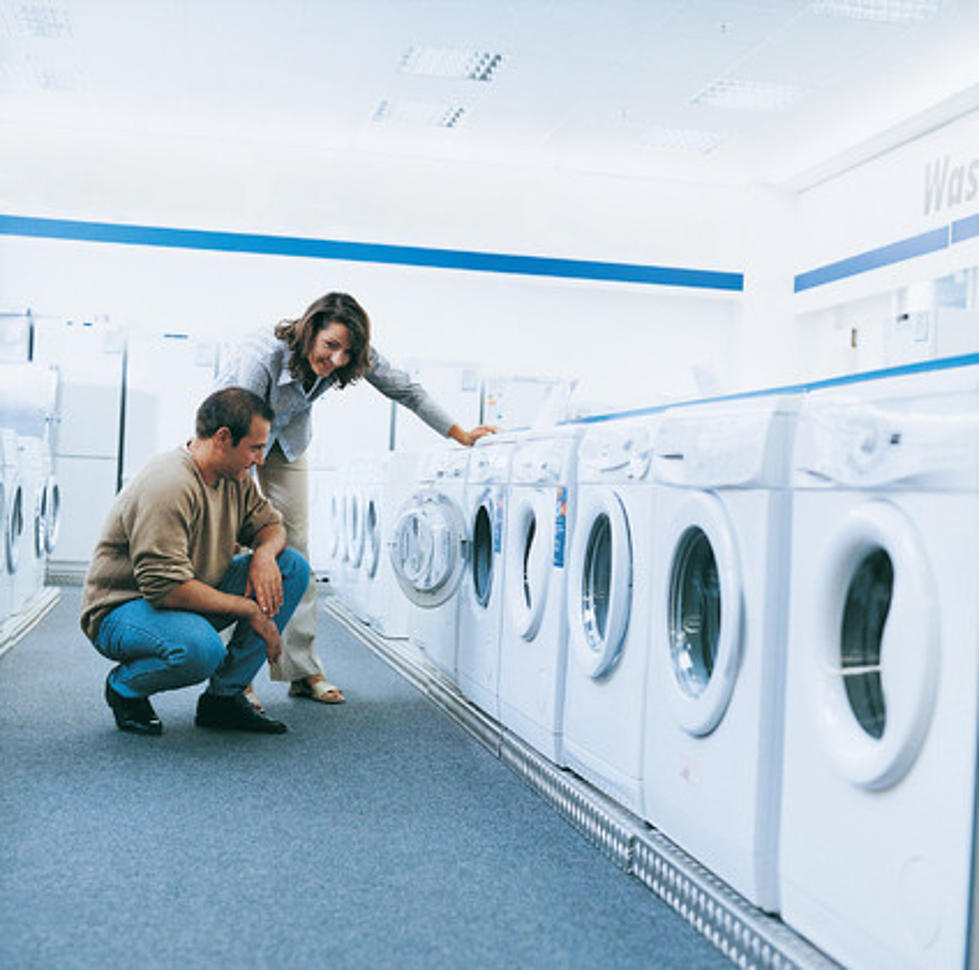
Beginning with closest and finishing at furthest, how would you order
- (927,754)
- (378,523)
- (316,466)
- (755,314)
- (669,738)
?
1. (927,754)
2. (669,738)
3. (378,523)
4. (316,466)
5. (755,314)

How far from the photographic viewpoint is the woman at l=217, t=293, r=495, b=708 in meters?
3.38

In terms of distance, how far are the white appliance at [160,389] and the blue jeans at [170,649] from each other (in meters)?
4.61

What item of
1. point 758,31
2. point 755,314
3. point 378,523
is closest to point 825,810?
point 378,523

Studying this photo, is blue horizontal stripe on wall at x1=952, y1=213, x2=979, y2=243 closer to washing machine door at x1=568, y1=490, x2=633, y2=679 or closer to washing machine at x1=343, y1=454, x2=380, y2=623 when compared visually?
washing machine at x1=343, y1=454, x2=380, y2=623

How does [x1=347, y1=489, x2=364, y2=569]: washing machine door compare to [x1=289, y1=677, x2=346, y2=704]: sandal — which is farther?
[x1=347, y1=489, x2=364, y2=569]: washing machine door

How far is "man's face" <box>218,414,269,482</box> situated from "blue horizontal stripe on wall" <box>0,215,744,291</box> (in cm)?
606

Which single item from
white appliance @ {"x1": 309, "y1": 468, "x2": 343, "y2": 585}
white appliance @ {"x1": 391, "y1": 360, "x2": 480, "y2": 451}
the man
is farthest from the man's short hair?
white appliance @ {"x1": 391, "y1": 360, "x2": 480, "y2": 451}

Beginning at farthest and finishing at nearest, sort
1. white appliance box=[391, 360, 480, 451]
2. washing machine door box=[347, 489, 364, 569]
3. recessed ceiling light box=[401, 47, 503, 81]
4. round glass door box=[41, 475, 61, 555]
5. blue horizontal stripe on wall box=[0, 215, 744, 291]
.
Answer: blue horizontal stripe on wall box=[0, 215, 744, 291] < white appliance box=[391, 360, 480, 451] < recessed ceiling light box=[401, 47, 503, 81] < round glass door box=[41, 475, 61, 555] < washing machine door box=[347, 489, 364, 569]

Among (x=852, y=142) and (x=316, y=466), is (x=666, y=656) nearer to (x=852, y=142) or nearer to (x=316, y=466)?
(x=316, y=466)

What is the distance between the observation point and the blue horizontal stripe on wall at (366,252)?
8547mm

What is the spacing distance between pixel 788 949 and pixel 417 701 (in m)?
2.26

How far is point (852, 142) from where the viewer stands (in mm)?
8250

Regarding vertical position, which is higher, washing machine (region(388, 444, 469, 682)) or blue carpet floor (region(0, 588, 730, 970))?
washing machine (region(388, 444, 469, 682))

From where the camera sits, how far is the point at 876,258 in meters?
8.23
